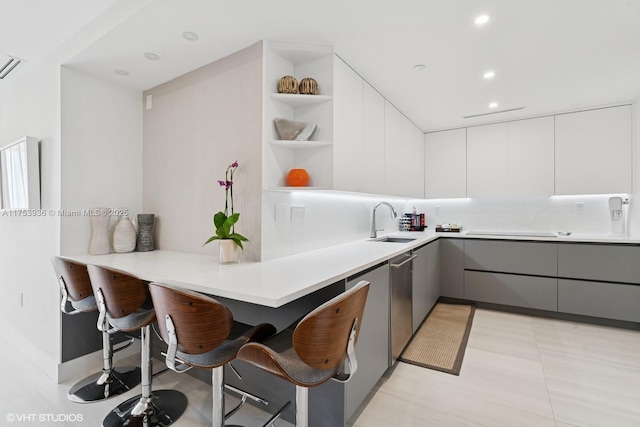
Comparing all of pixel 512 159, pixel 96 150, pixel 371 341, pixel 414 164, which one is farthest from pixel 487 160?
pixel 96 150

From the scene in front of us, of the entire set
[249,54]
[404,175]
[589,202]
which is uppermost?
[249,54]

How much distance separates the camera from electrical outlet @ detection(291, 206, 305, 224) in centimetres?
221

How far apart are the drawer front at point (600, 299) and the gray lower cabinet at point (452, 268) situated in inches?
37.1

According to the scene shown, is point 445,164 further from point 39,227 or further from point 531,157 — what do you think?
point 39,227

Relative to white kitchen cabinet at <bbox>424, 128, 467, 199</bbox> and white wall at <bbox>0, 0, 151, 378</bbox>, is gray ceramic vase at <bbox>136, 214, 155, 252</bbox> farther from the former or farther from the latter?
white kitchen cabinet at <bbox>424, 128, 467, 199</bbox>

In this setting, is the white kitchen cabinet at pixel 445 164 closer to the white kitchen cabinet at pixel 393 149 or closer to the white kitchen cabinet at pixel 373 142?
the white kitchen cabinet at pixel 393 149

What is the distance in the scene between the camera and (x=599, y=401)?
182cm

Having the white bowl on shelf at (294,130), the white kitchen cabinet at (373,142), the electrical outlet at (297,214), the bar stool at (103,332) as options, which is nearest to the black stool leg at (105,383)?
the bar stool at (103,332)

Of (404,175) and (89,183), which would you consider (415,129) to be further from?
(89,183)

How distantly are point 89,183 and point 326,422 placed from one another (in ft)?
7.67

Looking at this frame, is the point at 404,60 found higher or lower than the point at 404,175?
higher

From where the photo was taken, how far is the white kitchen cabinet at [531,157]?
357cm

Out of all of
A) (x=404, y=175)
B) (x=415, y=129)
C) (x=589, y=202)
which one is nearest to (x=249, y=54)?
(x=404, y=175)

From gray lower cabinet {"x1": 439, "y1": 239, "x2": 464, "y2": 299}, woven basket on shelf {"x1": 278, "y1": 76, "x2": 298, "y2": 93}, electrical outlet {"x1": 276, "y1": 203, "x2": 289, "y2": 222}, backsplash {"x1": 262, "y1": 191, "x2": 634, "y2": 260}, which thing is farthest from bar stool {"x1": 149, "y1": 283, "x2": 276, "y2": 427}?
gray lower cabinet {"x1": 439, "y1": 239, "x2": 464, "y2": 299}
